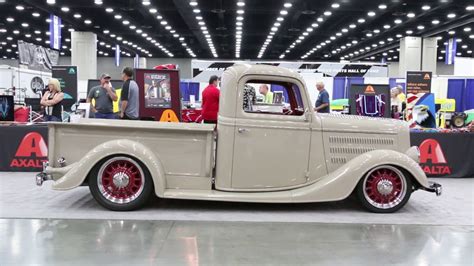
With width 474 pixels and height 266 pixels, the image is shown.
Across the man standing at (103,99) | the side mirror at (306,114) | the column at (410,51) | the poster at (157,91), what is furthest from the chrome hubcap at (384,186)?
the column at (410,51)

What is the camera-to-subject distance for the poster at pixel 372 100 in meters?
12.0

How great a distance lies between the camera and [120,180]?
541 cm

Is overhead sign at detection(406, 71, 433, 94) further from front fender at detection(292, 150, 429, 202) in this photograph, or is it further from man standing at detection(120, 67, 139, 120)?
man standing at detection(120, 67, 139, 120)

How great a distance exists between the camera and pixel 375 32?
25.3 meters

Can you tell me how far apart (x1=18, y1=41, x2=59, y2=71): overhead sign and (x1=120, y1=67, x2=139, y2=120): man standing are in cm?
1155

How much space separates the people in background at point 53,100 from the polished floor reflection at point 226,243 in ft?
14.4

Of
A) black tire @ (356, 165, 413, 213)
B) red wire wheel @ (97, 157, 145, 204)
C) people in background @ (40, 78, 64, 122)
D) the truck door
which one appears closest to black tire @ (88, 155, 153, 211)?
red wire wheel @ (97, 157, 145, 204)

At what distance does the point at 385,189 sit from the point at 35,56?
16.8 meters

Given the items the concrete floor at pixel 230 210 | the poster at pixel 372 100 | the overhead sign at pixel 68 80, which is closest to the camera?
the concrete floor at pixel 230 210

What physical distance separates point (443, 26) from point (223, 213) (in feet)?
65.8

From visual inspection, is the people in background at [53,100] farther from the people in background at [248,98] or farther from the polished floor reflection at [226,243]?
→ the people in background at [248,98]

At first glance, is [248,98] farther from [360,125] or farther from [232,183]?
[360,125]

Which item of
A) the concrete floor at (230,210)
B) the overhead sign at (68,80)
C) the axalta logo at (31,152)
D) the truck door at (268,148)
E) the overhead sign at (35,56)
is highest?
the overhead sign at (35,56)

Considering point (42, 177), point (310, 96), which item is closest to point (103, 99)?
point (42, 177)
